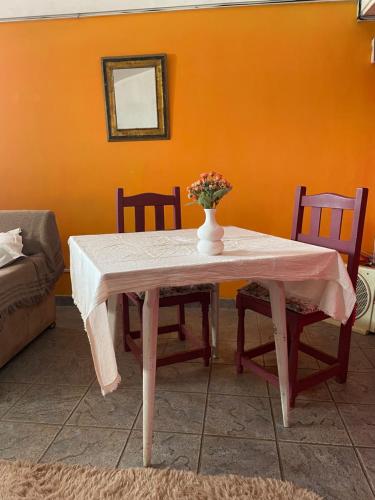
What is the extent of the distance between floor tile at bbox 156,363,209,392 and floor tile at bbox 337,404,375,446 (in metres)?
0.67

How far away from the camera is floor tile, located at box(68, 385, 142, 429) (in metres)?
1.59

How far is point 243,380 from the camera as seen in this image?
190 centimetres

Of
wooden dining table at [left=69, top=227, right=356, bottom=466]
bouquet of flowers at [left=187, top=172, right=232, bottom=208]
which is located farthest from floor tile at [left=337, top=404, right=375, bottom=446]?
bouquet of flowers at [left=187, top=172, right=232, bottom=208]

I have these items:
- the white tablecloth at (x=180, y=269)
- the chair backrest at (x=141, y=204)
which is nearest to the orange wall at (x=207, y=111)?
the chair backrest at (x=141, y=204)

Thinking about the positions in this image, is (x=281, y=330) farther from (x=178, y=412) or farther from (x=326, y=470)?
(x=178, y=412)

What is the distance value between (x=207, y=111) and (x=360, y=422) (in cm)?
222

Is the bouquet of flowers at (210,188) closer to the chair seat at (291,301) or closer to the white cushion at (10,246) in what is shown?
the chair seat at (291,301)

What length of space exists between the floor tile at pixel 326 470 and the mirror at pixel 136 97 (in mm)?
2231

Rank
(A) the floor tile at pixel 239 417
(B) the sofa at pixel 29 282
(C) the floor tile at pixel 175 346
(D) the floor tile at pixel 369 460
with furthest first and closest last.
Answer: (C) the floor tile at pixel 175 346, (B) the sofa at pixel 29 282, (A) the floor tile at pixel 239 417, (D) the floor tile at pixel 369 460

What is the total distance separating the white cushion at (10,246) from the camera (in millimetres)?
2066

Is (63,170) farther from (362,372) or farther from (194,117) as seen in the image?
(362,372)

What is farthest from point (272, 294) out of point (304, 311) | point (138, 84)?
point (138, 84)

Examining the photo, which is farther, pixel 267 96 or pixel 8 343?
pixel 267 96

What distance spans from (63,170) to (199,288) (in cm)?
167
